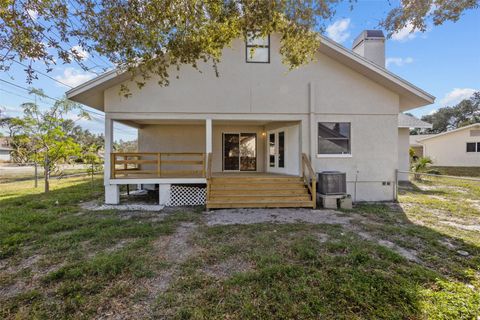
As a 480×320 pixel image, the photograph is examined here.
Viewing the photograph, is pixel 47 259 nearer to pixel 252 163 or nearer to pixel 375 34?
pixel 252 163

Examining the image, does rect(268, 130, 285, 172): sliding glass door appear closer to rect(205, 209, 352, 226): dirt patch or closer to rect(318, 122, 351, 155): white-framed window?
rect(318, 122, 351, 155): white-framed window

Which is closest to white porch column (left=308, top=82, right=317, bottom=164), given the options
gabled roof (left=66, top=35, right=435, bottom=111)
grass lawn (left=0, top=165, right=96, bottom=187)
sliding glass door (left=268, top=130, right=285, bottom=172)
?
gabled roof (left=66, top=35, right=435, bottom=111)

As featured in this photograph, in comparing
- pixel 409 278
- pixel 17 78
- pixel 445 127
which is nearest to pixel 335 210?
pixel 409 278

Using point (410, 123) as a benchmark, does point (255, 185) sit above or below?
below

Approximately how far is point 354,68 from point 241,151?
5835 millimetres

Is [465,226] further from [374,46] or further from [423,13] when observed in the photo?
[374,46]

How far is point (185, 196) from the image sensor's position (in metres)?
8.69

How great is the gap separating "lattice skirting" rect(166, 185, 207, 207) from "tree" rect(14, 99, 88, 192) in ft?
20.0

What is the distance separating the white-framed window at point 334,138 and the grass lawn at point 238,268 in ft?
10.0

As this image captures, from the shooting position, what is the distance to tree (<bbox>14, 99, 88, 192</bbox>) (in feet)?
34.4

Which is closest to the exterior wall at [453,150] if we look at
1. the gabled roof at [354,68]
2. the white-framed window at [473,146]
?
the white-framed window at [473,146]

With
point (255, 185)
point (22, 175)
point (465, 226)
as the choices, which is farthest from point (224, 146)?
point (22, 175)

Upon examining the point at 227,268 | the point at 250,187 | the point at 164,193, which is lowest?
the point at 227,268

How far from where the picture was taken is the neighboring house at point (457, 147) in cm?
2239
